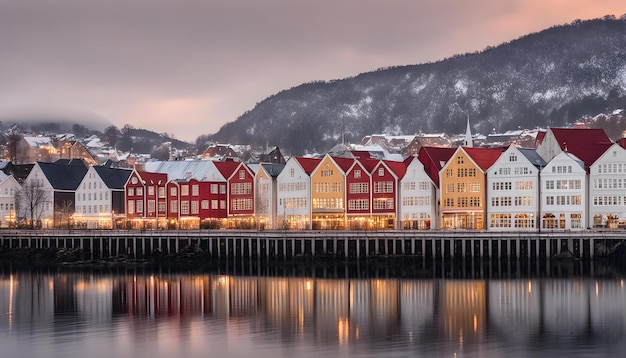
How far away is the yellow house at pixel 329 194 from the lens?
340ft

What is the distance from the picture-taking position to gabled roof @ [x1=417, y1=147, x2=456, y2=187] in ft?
328

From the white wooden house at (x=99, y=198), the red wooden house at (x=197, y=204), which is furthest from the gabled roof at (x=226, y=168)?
the white wooden house at (x=99, y=198)

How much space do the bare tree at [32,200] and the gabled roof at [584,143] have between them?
2705 inches

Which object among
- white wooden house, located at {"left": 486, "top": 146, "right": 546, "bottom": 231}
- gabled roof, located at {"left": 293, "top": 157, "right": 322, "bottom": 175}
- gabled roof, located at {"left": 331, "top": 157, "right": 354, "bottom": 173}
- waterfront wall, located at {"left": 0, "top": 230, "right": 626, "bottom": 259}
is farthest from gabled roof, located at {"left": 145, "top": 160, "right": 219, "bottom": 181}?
white wooden house, located at {"left": 486, "top": 146, "right": 546, "bottom": 231}

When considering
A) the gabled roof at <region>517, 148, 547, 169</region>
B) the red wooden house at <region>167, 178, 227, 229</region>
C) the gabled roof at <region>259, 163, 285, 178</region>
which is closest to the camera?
the gabled roof at <region>517, 148, 547, 169</region>

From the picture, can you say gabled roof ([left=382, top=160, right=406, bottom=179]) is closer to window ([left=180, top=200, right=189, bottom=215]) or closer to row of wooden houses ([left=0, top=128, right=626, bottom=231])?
row of wooden houses ([left=0, top=128, right=626, bottom=231])

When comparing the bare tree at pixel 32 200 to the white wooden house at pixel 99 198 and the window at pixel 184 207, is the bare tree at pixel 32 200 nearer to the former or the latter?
the white wooden house at pixel 99 198

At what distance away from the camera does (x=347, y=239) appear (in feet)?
293

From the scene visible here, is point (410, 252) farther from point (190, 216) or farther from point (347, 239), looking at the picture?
point (190, 216)

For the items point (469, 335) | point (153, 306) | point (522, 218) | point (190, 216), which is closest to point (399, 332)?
point (469, 335)

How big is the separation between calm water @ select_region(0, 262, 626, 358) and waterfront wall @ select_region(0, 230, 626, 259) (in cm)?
370

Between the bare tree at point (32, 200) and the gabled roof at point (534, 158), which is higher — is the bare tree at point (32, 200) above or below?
below

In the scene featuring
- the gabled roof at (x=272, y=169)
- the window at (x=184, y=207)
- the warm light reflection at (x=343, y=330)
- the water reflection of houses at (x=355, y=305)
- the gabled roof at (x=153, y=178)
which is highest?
the gabled roof at (x=272, y=169)

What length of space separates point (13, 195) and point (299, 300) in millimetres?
78383
